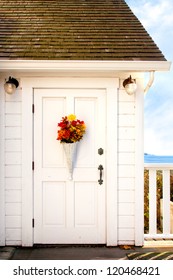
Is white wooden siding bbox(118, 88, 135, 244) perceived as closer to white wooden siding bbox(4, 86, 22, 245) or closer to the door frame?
the door frame

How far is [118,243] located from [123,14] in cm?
346

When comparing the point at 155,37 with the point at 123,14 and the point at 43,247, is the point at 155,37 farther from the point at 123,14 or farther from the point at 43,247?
the point at 43,247

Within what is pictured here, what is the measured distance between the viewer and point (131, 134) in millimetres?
4676

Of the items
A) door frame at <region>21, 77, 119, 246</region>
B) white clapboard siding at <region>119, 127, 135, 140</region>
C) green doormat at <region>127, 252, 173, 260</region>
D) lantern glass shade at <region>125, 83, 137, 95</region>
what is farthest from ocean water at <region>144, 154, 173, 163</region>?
green doormat at <region>127, 252, 173, 260</region>

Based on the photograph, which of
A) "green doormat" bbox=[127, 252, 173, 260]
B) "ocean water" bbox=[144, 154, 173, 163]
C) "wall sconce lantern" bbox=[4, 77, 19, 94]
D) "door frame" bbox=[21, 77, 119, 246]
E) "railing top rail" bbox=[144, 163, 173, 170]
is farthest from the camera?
"ocean water" bbox=[144, 154, 173, 163]

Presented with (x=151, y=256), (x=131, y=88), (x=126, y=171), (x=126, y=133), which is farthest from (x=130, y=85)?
(x=151, y=256)

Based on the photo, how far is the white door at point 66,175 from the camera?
468cm

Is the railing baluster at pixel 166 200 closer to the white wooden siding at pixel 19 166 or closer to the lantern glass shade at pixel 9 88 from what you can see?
the white wooden siding at pixel 19 166

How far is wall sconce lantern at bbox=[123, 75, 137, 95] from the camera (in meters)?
4.49

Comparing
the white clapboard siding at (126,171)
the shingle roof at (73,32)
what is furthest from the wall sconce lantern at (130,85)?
the white clapboard siding at (126,171)

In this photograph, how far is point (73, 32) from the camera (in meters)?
5.02

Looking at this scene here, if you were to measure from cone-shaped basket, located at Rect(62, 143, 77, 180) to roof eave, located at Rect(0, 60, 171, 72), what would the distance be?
0.97 m

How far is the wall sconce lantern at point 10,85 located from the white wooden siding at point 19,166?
0.12m

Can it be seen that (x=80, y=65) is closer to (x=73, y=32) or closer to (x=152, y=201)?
(x=73, y=32)
